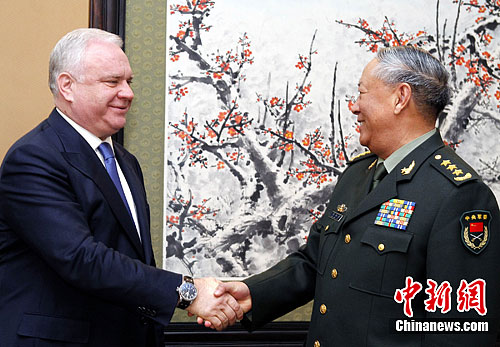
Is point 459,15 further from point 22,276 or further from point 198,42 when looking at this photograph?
point 22,276

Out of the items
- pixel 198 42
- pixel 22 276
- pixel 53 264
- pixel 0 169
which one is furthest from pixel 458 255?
pixel 198 42

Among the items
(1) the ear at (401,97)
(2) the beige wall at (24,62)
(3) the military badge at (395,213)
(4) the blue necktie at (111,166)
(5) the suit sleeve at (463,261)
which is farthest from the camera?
(2) the beige wall at (24,62)

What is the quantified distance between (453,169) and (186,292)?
96 cm

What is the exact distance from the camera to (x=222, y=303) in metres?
2.24

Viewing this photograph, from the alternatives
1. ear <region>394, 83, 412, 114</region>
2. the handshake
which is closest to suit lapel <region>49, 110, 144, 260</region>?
the handshake

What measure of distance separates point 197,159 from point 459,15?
153cm

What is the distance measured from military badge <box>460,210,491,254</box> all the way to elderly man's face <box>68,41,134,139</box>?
3.91 feet

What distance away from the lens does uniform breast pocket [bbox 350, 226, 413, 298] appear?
5.87 feet

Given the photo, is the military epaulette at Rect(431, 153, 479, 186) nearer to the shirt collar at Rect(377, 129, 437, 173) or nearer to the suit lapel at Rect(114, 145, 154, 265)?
the shirt collar at Rect(377, 129, 437, 173)

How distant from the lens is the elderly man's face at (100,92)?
2004 mm

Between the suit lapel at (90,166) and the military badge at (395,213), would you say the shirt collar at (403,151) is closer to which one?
the military badge at (395,213)

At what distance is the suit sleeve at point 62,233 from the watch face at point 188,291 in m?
0.11

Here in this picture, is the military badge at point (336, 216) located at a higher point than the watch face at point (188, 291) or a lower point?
higher

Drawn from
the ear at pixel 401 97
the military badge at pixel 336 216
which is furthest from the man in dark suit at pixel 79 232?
the ear at pixel 401 97
